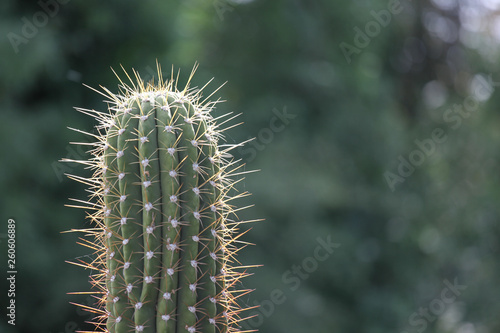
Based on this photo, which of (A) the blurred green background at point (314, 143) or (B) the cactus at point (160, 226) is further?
(A) the blurred green background at point (314, 143)

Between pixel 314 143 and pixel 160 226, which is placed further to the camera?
pixel 314 143

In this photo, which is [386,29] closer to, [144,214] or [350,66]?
[350,66]

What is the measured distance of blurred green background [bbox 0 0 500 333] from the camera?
8.02 m

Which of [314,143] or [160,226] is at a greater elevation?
[314,143]

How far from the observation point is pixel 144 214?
2414 mm

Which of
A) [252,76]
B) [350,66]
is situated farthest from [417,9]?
[252,76]

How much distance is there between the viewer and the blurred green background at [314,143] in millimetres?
8016

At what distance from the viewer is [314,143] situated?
14.7 meters

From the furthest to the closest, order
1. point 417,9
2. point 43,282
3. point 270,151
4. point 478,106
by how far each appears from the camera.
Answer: point 417,9 < point 478,106 < point 270,151 < point 43,282

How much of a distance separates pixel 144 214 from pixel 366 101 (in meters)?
14.1

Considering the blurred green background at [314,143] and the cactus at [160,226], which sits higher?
the blurred green background at [314,143]

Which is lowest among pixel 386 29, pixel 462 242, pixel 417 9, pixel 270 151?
pixel 462 242

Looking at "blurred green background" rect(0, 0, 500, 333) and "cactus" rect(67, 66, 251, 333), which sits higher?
"blurred green background" rect(0, 0, 500, 333)

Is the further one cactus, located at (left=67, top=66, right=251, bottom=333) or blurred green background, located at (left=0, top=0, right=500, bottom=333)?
blurred green background, located at (left=0, top=0, right=500, bottom=333)
